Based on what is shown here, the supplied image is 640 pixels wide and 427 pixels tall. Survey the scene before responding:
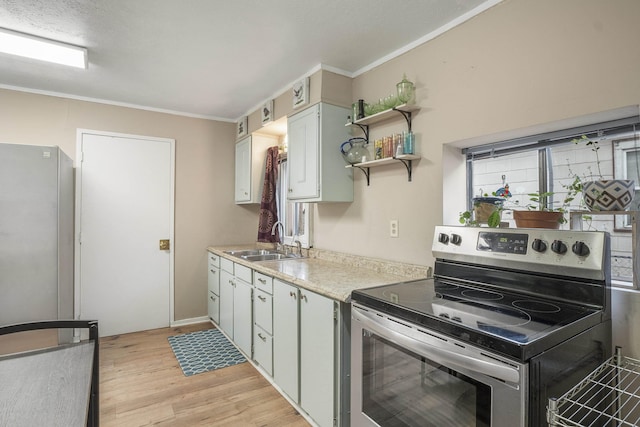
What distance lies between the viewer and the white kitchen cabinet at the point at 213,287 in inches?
139

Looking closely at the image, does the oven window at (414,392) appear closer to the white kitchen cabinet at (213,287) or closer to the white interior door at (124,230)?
the white kitchen cabinet at (213,287)

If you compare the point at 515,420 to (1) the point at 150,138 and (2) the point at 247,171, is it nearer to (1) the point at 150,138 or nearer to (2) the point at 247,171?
(2) the point at 247,171

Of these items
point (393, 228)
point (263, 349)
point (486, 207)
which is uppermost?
point (486, 207)

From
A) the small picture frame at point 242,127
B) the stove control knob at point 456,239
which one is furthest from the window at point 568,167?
the small picture frame at point 242,127

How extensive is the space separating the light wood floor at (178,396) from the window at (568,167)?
1830mm

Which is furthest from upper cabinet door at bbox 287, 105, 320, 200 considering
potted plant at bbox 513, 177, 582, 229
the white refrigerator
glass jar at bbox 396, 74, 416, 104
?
the white refrigerator

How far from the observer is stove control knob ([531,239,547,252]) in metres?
1.38

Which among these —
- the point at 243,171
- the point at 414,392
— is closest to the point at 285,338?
the point at 414,392

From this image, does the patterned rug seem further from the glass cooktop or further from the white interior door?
the glass cooktop

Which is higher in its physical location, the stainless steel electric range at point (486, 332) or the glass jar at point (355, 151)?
the glass jar at point (355, 151)

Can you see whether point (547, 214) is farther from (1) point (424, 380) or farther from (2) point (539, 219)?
(1) point (424, 380)

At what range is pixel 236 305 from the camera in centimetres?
300

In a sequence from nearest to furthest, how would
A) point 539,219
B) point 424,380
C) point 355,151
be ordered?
point 424,380, point 539,219, point 355,151

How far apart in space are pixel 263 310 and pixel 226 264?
93 cm
